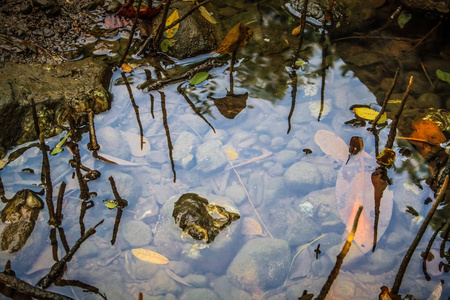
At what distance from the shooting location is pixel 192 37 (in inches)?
134

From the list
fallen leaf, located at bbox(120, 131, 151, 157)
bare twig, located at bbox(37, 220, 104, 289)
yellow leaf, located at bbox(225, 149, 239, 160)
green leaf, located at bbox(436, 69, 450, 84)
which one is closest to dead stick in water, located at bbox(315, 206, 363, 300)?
yellow leaf, located at bbox(225, 149, 239, 160)

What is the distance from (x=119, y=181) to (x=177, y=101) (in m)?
1.01

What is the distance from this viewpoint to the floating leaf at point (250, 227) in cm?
235

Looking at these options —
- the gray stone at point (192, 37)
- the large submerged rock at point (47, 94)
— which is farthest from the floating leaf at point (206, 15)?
the large submerged rock at point (47, 94)

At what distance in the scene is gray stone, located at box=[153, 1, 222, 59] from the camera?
3406 millimetres

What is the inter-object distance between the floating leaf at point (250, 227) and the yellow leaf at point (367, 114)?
4.94 feet

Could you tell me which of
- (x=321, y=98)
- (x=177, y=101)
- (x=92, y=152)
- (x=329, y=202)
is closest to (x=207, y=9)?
(x=177, y=101)

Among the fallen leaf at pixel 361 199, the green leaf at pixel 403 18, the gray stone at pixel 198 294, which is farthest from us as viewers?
the green leaf at pixel 403 18

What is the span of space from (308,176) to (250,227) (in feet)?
2.11

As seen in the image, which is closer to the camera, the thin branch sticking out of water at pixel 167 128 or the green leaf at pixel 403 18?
the thin branch sticking out of water at pixel 167 128

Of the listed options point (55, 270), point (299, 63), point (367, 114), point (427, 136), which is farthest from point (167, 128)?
point (427, 136)

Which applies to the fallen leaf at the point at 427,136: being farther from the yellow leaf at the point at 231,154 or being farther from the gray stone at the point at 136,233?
the gray stone at the point at 136,233

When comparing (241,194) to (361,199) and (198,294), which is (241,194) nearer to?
(198,294)

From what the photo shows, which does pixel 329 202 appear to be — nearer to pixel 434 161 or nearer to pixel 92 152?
pixel 434 161
